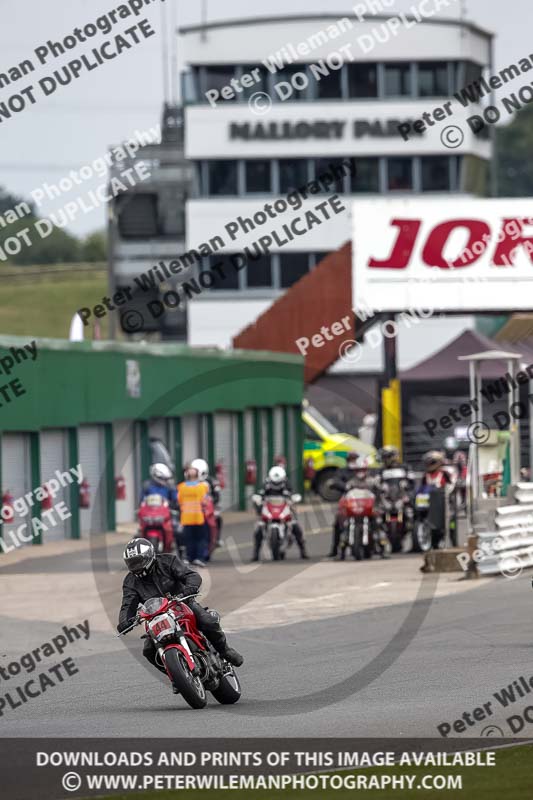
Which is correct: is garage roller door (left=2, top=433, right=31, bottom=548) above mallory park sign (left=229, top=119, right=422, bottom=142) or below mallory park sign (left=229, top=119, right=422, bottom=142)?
below

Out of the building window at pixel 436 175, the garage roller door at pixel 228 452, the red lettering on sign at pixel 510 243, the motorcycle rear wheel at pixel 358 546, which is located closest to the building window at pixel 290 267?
the building window at pixel 436 175

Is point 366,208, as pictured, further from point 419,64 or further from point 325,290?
point 419,64

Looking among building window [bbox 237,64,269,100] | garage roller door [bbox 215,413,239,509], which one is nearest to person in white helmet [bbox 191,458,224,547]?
garage roller door [bbox 215,413,239,509]

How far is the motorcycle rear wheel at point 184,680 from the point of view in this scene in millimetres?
11570

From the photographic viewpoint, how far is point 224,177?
226ft

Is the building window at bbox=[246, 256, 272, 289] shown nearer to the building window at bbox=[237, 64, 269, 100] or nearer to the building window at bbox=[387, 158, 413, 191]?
the building window at bbox=[387, 158, 413, 191]

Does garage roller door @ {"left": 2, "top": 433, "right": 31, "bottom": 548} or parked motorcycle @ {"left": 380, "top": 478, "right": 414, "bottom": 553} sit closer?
parked motorcycle @ {"left": 380, "top": 478, "right": 414, "bottom": 553}

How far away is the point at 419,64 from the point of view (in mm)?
69750

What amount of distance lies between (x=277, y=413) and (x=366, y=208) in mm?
13107

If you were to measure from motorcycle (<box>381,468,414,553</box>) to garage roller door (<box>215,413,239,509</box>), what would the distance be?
43.0ft

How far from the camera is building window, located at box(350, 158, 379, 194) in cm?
6912

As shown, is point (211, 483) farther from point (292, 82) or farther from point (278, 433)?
point (292, 82)

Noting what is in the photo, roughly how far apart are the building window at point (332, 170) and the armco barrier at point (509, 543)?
46273mm

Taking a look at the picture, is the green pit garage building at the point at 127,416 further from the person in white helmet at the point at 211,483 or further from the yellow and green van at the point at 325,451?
the person in white helmet at the point at 211,483
